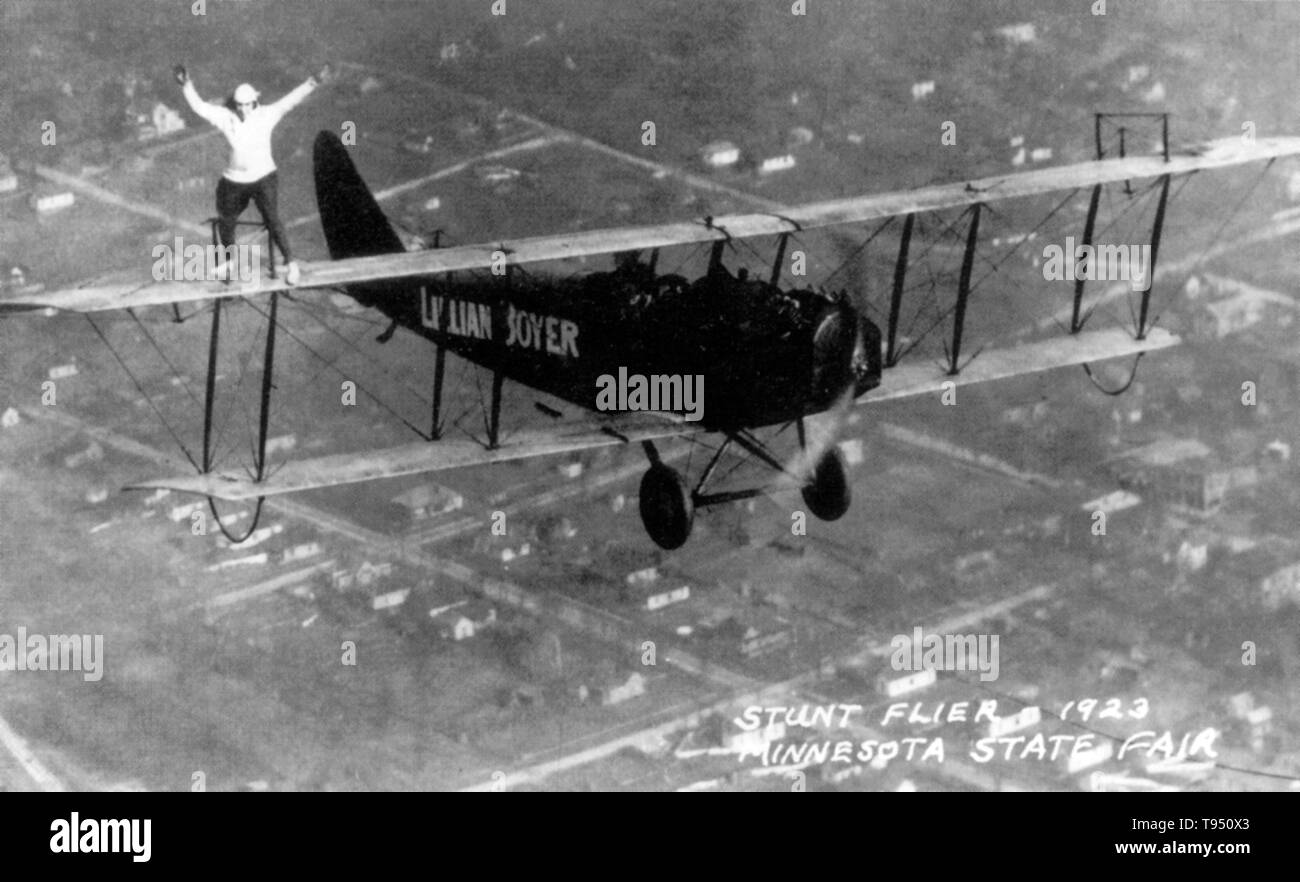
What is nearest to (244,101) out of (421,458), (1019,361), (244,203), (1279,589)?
(244,203)

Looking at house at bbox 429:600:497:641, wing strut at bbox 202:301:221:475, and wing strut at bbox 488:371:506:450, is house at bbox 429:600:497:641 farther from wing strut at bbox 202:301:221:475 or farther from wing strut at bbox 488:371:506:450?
wing strut at bbox 202:301:221:475

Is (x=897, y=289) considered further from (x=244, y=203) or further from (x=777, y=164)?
(x=777, y=164)

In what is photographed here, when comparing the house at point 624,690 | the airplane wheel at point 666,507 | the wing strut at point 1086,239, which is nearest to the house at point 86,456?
the house at point 624,690

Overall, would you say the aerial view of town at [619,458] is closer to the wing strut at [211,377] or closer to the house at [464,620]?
the house at [464,620]

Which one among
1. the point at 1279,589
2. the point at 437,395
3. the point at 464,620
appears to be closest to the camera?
the point at 437,395

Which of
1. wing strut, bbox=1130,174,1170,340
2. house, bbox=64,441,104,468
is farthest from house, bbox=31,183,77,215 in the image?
wing strut, bbox=1130,174,1170,340
